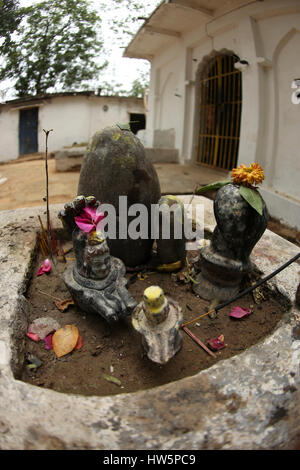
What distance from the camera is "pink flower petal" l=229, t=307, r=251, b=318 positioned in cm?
198

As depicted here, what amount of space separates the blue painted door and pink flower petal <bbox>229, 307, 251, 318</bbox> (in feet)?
31.2

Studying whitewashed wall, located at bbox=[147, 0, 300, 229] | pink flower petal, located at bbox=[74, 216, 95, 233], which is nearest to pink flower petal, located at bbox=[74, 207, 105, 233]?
pink flower petal, located at bbox=[74, 216, 95, 233]

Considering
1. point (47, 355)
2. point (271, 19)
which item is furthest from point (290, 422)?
point (271, 19)

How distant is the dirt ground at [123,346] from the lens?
154 cm

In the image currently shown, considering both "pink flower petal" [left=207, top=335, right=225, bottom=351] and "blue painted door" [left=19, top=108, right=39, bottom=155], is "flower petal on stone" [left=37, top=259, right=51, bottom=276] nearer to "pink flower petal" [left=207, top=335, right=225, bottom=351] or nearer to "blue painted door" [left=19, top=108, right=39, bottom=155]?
"pink flower petal" [left=207, top=335, right=225, bottom=351]

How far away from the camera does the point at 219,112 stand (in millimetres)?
6750

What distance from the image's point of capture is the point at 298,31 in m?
4.15

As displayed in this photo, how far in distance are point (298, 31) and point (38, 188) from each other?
5.18 meters

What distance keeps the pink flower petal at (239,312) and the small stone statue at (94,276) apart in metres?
0.64

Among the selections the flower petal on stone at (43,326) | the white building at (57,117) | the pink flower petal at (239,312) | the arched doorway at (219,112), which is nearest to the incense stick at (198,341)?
the pink flower petal at (239,312)

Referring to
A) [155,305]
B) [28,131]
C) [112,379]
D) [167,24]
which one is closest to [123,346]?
[112,379]

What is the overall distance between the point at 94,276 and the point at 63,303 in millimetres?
404

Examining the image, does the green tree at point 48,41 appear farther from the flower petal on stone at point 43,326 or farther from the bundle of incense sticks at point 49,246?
the flower petal on stone at point 43,326

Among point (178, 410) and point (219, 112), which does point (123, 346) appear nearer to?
point (178, 410)
